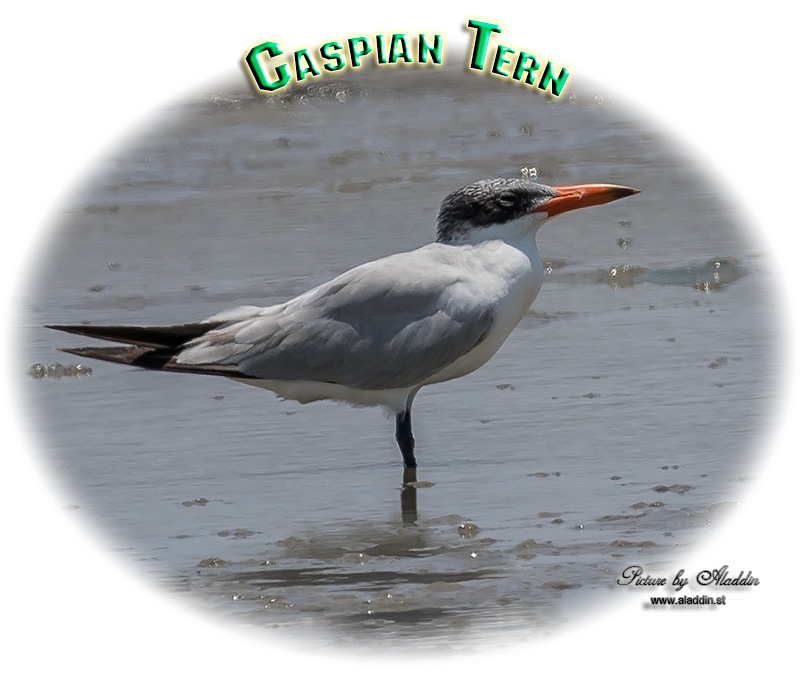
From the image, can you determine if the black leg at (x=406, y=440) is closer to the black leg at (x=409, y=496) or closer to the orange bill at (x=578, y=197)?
the black leg at (x=409, y=496)

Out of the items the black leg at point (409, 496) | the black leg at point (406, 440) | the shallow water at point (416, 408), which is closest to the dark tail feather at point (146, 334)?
the shallow water at point (416, 408)

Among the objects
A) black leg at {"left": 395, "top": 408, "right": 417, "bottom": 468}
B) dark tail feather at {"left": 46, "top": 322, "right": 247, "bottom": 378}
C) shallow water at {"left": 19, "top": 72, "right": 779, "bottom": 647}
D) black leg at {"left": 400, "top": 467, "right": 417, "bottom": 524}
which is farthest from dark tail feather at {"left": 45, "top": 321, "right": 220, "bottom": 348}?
black leg at {"left": 400, "top": 467, "right": 417, "bottom": 524}

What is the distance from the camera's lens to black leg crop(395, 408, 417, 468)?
6176mm

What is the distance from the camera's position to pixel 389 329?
6188mm

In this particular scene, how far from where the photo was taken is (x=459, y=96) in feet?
42.3

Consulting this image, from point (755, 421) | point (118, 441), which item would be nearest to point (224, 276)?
point (118, 441)

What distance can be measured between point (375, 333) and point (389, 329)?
62 millimetres

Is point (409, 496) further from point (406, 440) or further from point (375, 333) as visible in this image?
point (375, 333)

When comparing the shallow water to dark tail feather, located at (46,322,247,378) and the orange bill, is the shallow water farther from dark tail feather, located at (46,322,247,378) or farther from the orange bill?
the orange bill

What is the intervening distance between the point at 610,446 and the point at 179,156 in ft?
21.4

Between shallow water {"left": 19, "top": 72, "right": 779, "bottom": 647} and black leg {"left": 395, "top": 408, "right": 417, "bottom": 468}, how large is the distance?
0.32 feet

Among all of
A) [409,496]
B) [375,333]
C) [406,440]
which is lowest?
[409,496]

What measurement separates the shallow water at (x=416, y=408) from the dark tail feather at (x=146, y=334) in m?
0.49

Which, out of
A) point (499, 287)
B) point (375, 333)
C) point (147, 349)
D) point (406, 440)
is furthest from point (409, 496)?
point (147, 349)
